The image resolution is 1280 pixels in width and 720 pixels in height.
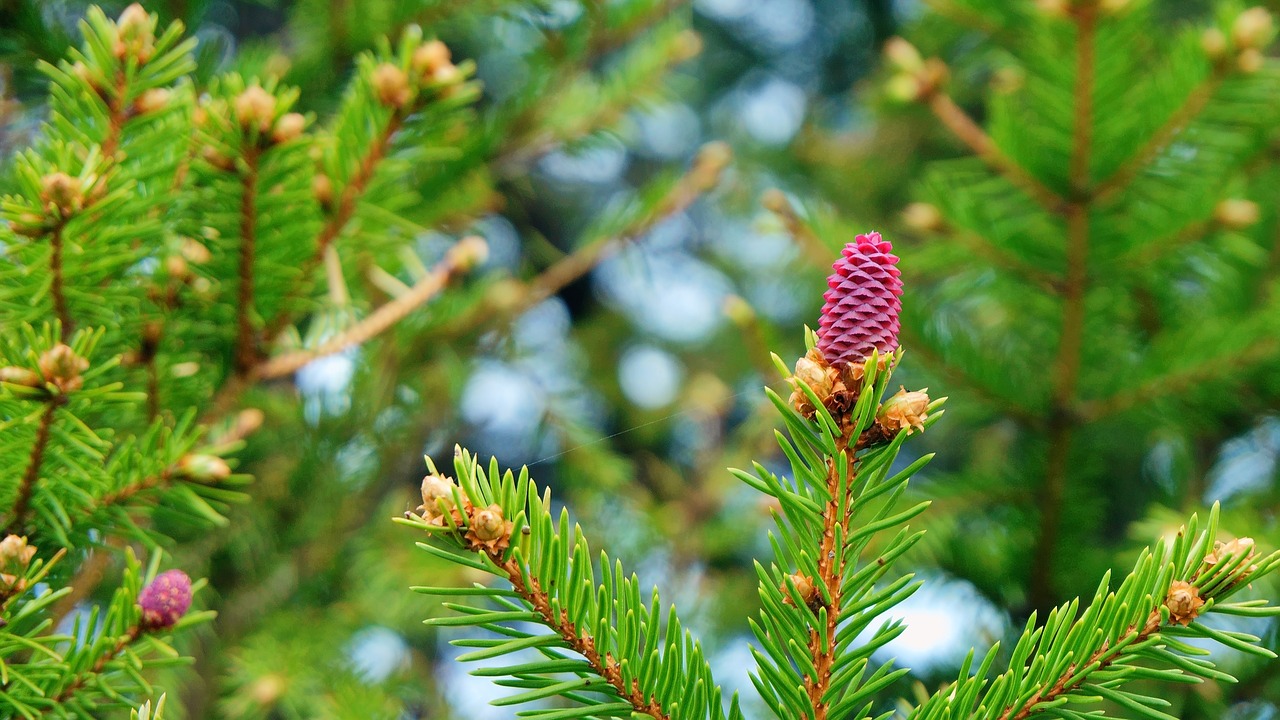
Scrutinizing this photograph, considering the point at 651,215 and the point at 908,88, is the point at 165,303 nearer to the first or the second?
the point at 651,215

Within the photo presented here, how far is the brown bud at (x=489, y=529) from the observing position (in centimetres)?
41

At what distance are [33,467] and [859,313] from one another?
0.48m

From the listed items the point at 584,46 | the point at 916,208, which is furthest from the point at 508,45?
the point at 916,208

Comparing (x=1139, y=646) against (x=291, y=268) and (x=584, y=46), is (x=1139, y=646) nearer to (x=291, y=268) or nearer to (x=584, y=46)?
A: (x=291, y=268)

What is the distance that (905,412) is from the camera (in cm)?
44

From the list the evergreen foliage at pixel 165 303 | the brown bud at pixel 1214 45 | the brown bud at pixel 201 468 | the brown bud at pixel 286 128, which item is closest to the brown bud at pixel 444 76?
the evergreen foliage at pixel 165 303

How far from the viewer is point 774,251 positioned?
2602 millimetres

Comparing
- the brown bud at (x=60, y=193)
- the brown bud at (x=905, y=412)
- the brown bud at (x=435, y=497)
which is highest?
the brown bud at (x=60, y=193)

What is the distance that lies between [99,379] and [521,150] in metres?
0.79

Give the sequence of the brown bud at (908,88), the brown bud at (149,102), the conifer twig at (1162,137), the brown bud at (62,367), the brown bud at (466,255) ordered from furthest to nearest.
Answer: the brown bud at (908,88) → the conifer twig at (1162,137) → the brown bud at (466,255) → the brown bud at (149,102) → the brown bud at (62,367)

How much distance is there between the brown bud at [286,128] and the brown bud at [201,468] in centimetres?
23

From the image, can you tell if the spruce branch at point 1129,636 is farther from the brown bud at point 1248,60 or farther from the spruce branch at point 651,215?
the spruce branch at point 651,215

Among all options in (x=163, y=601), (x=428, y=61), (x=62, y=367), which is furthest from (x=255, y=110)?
(x=163, y=601)

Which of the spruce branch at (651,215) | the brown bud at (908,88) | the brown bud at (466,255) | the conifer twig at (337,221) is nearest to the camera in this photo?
the conifer twig at (337,221)
